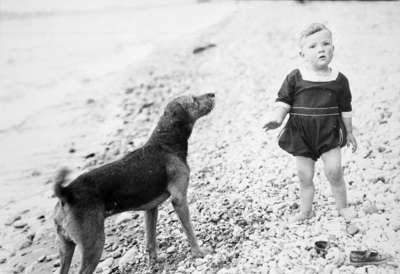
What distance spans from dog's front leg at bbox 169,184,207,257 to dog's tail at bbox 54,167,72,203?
1159mm

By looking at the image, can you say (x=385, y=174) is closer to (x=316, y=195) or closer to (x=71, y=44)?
(x=316, y=195)

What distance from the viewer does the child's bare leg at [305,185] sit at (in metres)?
4.79

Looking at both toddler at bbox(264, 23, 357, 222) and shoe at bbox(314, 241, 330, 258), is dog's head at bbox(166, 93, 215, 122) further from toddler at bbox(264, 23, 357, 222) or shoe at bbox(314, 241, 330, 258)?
shoe at bbox(314, 241, 330, 258)

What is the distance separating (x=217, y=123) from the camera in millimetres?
8625

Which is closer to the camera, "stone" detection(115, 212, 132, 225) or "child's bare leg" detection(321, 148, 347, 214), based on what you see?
"child's bare leg" detection(321, 148, 347, 214)

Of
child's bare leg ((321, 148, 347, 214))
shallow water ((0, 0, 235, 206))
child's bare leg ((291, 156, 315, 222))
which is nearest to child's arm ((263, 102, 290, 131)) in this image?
child's bare leg ((291, 156, 315, 222))

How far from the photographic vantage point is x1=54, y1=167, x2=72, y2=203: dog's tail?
411 centimetres

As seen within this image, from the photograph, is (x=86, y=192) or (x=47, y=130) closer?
(x=86, y=192)

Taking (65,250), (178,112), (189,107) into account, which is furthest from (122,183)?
(189,107)

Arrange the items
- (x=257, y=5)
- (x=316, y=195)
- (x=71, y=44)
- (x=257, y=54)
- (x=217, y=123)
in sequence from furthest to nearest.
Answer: (x=71, y=44), (x=257, y=5), (x=257, y=54), (x=217, y=123), (x=316, y=195)

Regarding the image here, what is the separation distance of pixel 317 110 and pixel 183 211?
72.8 inches

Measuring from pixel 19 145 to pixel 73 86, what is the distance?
3800mm

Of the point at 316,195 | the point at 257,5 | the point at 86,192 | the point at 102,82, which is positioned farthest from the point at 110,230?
the point at 257,5

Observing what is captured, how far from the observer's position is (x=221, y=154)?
7371mm
